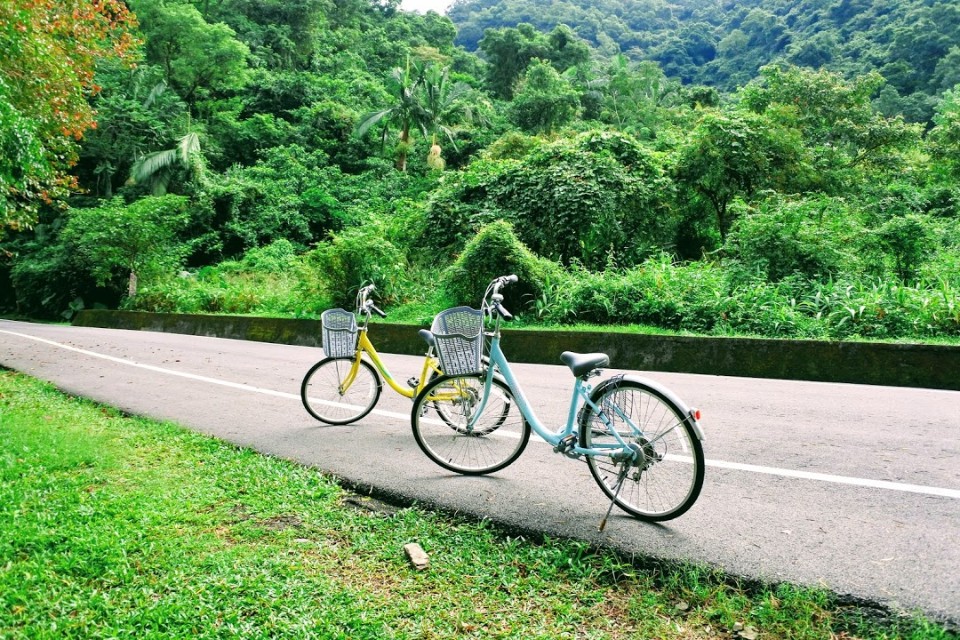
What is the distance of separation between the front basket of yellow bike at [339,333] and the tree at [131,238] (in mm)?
20797

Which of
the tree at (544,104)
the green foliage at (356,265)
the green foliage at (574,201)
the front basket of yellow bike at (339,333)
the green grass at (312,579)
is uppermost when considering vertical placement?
the tree at (544,104)

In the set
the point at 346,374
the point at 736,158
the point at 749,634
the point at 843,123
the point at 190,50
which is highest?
the point at 190,50

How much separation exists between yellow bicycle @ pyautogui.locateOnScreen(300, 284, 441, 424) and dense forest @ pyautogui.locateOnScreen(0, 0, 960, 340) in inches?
136

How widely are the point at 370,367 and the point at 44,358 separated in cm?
864

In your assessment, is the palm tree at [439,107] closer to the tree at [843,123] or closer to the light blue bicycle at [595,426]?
the tree at [843,123]

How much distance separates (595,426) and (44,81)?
857cm

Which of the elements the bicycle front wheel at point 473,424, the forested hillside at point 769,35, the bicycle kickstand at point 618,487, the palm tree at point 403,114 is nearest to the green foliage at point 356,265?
the bicycle front wheel at point 473,424

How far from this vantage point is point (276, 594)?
9.32 feet

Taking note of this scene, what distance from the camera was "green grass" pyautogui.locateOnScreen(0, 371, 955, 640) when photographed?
262cm

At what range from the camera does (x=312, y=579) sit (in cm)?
297

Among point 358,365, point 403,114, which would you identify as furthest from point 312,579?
point 403,114

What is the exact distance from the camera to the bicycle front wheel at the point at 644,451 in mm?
3461

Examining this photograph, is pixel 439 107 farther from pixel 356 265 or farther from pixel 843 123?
pixel 356 265

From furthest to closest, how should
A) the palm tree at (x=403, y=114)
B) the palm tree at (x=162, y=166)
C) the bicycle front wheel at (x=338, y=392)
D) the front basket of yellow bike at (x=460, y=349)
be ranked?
the palm tree at (x=403, y=114) < the palm tree at (x=162, y=166) < the bicycle front wheel at (x=338, y=392) < the front basket of yellow bike at (x=460, y=349)
